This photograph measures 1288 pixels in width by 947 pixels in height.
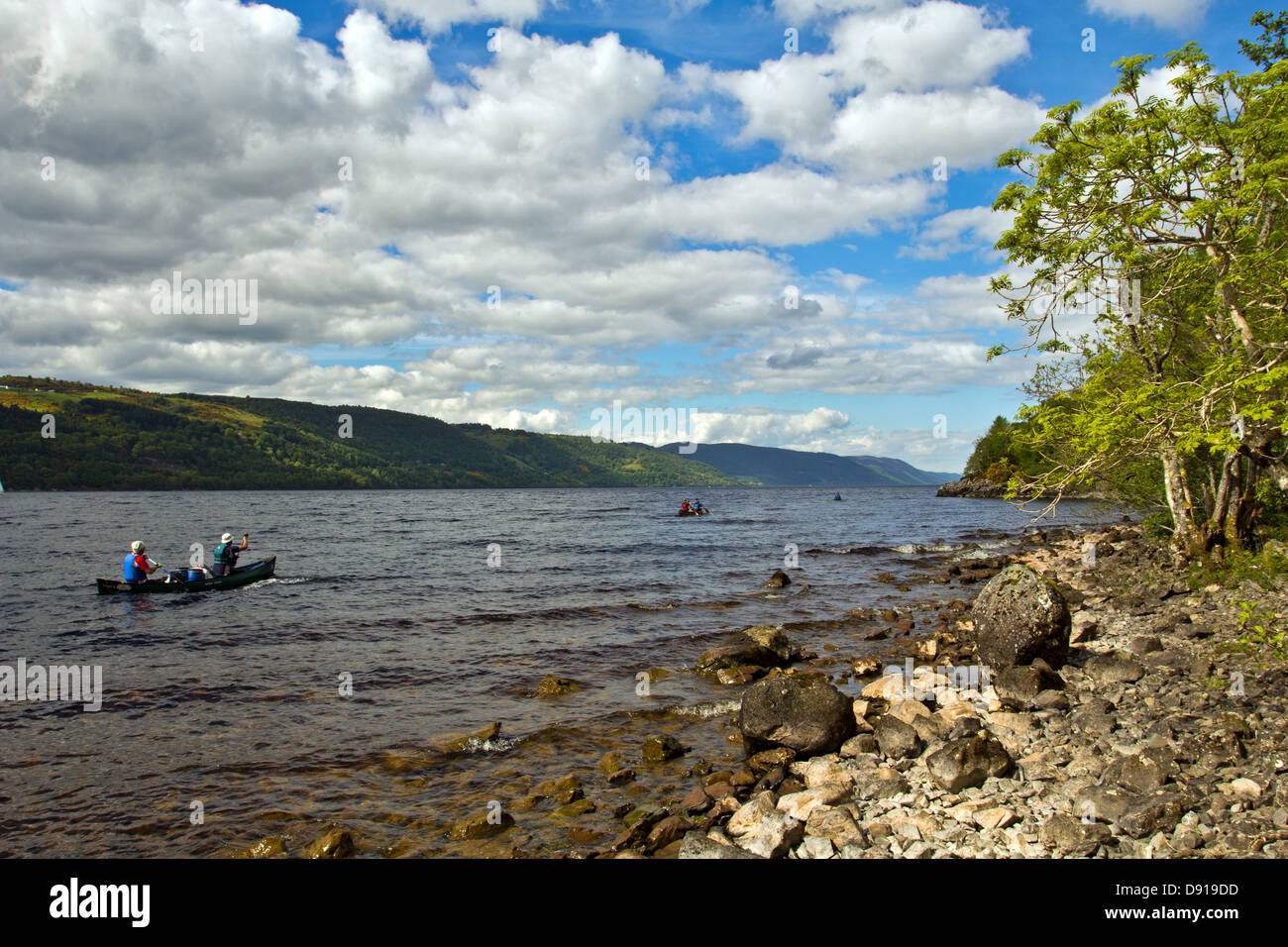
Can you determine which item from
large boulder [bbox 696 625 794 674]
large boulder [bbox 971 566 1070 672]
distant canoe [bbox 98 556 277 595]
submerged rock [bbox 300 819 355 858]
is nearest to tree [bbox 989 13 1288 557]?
large boulder [bbox 971 566 1070 672]

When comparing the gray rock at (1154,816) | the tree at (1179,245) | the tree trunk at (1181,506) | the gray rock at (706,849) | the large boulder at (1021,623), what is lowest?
the gray rock at (706,849)

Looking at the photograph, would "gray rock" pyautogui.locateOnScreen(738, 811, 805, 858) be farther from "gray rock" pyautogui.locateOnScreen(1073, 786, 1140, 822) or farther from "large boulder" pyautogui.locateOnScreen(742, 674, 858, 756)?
"gray rock" pyautogui.locateOnScreen(1073, 786, 1140, 822)

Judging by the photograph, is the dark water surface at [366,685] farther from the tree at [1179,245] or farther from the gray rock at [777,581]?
the tree at [1179,245]

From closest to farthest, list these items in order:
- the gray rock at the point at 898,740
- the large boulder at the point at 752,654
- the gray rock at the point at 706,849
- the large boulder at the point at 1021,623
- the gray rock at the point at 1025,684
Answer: the gray rock at the point at 706,849, the gray rock at the point at 898,740, the gray rock at the point at 1025,684, the large boulder at the point at 1021,623, the large boulder at the point at 752,654

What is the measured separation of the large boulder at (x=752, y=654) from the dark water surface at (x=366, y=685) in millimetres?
997

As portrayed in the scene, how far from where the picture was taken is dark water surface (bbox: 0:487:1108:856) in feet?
36.5

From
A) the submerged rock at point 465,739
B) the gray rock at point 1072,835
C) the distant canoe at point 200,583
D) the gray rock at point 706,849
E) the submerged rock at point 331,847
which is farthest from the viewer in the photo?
the distant canoe at point 200,583

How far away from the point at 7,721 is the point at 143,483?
190m

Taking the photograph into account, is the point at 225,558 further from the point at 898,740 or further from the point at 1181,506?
the point at 1181,506

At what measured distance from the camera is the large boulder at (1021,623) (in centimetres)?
1578

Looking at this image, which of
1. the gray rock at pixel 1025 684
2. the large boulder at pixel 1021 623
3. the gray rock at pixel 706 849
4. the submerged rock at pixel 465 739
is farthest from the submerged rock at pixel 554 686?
the large boulder at pixel 1021 623

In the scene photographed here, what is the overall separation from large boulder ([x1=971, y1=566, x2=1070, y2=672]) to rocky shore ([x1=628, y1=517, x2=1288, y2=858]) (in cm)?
4
